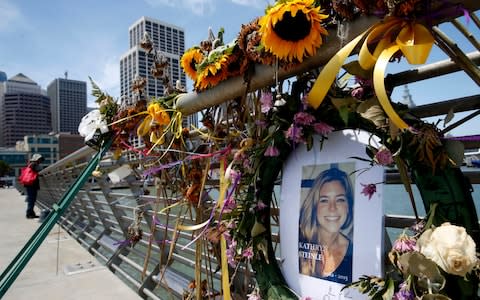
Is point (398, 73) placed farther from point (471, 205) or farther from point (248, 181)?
point (248, 181)

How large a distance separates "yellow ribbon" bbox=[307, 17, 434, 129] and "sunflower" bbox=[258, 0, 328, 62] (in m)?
0.13

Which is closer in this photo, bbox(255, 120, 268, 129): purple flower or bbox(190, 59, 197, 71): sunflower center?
bbox(255, 120, 268, 129): purple flower

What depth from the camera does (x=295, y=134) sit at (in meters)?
1.16

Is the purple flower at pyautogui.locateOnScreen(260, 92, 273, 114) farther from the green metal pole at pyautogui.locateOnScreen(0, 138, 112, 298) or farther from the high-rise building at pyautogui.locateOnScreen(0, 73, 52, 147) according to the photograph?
the high-rise building at pyautogui.locateOnScreen(0, 73, 52, 147)

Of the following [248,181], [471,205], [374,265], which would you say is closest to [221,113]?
[248,181]

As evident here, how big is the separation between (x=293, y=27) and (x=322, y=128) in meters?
0.29

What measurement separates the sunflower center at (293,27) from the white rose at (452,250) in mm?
567

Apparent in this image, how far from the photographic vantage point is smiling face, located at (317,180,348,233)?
1.10 meters

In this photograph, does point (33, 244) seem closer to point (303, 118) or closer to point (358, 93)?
point (303, 118)

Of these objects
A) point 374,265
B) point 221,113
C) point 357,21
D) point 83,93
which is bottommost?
point 374,265

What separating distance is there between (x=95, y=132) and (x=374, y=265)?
161 centimetres

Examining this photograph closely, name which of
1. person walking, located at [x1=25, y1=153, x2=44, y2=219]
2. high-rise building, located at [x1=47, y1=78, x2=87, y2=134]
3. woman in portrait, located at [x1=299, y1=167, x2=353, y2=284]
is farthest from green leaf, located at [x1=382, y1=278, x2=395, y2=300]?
high-rise building, located at [x1=47, y1=78, x2=87, y2=134]

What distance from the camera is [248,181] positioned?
4.51 feet

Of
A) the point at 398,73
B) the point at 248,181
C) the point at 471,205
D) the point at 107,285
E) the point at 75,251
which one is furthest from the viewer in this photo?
the point at 75,251
